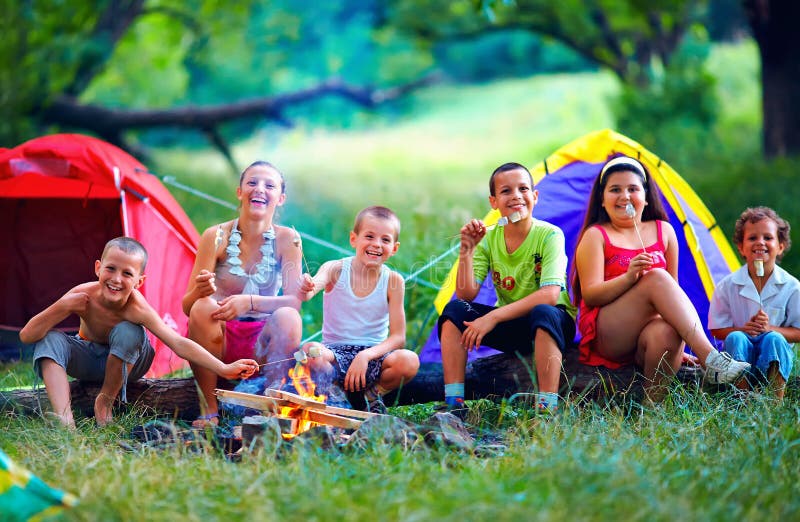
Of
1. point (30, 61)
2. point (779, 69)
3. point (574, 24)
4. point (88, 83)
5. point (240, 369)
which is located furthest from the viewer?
point (574, 24)

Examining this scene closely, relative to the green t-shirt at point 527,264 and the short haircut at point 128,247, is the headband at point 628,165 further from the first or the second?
the short haircut at point 128,247

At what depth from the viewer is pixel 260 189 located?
371cm

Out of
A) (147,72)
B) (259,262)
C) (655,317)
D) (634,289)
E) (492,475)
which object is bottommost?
(492,475)

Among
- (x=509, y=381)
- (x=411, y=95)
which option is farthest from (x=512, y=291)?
(x=411, y=95)

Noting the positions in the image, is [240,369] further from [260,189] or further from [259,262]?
[260,189]

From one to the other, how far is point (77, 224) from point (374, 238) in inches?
93.8

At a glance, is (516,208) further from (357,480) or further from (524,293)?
(357,480)

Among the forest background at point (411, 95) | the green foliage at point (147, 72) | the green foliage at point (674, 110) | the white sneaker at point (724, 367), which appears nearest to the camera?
the white sneaker at point (724, 367)

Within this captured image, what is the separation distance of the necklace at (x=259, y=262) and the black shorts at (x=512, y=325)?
768 millimetres

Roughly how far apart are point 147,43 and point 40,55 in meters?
9.42

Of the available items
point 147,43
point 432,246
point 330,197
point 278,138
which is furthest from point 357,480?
point 278,138

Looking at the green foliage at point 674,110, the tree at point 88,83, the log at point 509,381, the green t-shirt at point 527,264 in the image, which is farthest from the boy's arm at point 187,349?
the green foliage at point 674,110

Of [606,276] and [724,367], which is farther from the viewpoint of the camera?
[606,276]

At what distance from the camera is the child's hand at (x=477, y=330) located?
346cm
